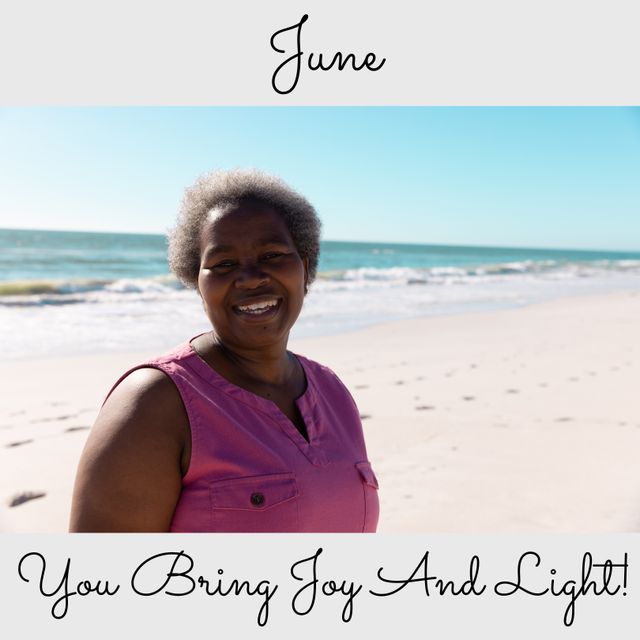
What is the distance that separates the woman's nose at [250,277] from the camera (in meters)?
1.89

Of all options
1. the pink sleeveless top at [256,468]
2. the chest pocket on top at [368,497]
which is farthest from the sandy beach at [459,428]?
the pink sleeveless top at [256,468]

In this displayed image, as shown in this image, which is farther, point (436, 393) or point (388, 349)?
point (388, 349)

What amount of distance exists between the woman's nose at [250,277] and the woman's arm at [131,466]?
44cm

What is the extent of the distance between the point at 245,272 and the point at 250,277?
2 centimetres

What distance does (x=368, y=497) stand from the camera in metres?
1.94

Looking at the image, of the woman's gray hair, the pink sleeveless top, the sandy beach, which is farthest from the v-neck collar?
the sandy beach

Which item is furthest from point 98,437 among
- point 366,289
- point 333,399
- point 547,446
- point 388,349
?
point 366,289

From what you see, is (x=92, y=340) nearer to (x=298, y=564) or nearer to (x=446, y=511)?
(x=446, y=511)

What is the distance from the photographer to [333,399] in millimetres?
2209

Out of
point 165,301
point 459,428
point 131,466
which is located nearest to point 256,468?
point 131,466

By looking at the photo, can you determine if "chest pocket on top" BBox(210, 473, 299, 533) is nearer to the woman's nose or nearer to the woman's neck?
the woman's neck

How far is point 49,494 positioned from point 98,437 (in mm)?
3032

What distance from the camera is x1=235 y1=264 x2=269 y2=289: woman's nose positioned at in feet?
6.21

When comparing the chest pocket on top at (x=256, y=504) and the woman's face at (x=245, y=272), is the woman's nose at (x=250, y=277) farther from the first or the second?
the chest pocket on top at (x=256, y=504)
